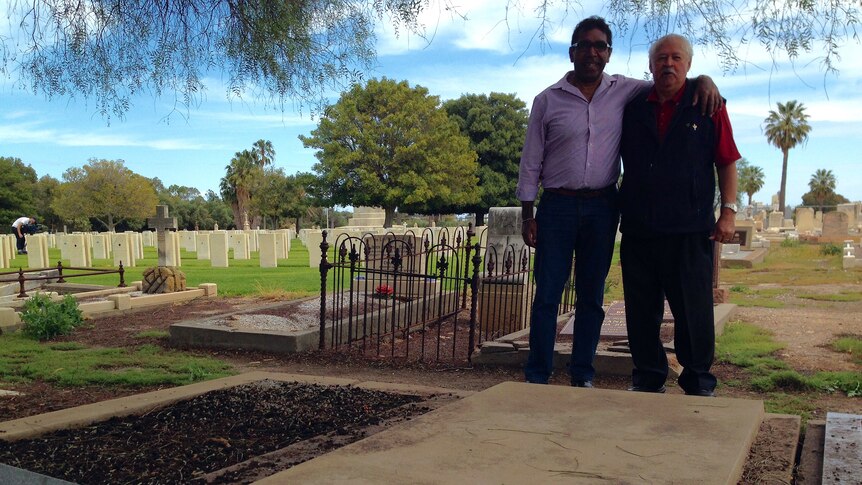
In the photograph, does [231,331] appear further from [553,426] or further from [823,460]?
[823,460]

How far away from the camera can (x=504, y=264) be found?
8.30 meters

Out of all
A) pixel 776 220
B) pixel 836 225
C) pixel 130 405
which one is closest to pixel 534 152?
pixel 130 405

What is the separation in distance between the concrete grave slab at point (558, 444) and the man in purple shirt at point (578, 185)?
75 cm

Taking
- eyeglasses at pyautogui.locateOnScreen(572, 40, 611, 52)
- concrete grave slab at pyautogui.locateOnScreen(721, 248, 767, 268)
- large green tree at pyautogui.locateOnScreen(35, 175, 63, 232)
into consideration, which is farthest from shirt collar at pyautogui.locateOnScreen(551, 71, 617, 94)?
large green tree at pyautogui.locateOnScreen(35, 175, 63, 232)

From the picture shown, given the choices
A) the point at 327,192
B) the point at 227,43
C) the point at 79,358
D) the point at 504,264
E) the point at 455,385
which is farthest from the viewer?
the point at 327,192

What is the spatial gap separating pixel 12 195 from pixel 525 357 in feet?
168

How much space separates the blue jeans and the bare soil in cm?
106

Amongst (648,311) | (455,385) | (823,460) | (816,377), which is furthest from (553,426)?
(816,377)

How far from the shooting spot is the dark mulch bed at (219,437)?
2.69 m

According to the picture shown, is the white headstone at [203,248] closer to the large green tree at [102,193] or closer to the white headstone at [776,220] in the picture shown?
the large green tree at [102,193]

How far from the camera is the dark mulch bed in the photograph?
2.69 meters

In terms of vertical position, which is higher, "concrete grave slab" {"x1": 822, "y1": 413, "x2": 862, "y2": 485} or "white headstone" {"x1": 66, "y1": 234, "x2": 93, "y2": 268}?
"concrete grave slab" {"x1": 822, "y1": 413, "x2": 862, "y2": 485}

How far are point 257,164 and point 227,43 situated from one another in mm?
58646

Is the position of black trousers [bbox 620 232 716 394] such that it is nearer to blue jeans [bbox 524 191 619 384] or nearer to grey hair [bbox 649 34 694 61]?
blue jeans [bbox 524 191 619 384]
